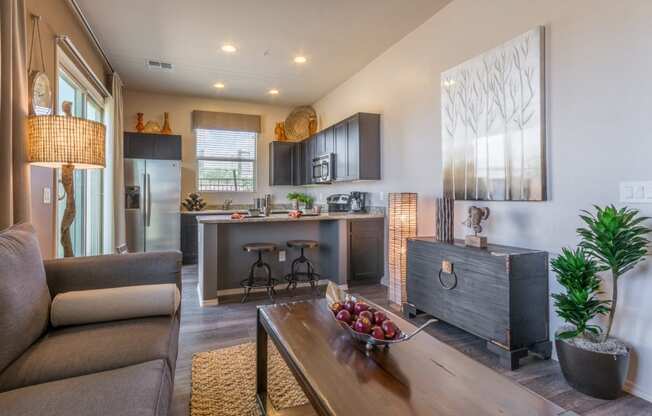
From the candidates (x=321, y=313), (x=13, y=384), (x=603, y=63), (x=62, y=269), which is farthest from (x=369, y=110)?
(x=13, y=384)

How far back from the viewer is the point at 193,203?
6.35m

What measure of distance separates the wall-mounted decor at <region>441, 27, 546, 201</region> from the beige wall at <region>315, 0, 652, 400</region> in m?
0.09

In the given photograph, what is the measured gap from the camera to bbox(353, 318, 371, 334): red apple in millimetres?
1411

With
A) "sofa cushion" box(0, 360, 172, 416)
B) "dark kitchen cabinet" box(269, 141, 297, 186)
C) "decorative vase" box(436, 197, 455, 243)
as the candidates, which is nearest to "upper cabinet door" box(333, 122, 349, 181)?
"dark kitchen cabinet" box(269, 141, 297, 186)

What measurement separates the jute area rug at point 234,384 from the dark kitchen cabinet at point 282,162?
4540 millimetres

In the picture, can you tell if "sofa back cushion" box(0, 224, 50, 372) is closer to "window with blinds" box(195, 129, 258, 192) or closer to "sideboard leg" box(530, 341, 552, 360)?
"sideboard leg" box(530, 341, 552, 360)

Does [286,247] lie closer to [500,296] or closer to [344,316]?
[500,296]

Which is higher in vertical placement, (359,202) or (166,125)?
(166,125)

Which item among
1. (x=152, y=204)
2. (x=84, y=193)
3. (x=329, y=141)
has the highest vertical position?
(x=329, y=141)

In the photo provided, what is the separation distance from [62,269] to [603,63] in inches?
137

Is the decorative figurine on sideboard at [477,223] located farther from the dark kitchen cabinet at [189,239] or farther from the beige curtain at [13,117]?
the dark kitchen cabinet at [189,239]

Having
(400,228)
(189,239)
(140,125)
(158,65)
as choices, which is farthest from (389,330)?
(140,125)

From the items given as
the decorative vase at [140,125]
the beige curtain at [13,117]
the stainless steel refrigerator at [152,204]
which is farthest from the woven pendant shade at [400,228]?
the decorative vase at [140,125]

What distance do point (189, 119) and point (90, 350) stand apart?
5.76 metres
